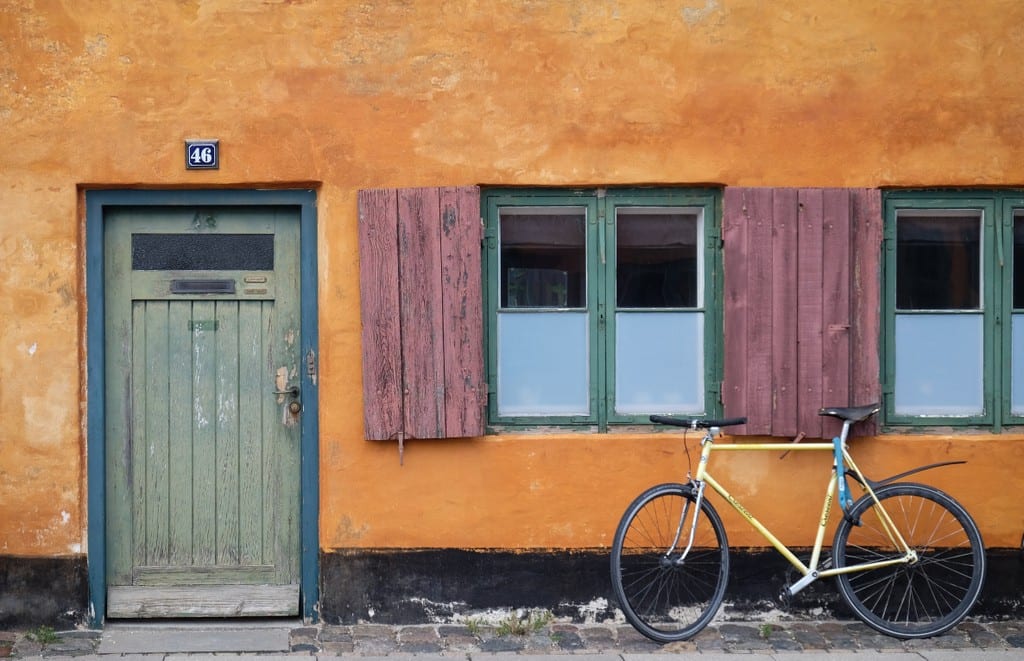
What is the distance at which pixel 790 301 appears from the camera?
239 inches

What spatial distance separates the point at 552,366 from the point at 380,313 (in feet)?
3.29

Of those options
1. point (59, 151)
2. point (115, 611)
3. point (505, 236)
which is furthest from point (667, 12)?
point (115, 611)

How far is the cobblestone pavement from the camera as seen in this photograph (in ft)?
18.8

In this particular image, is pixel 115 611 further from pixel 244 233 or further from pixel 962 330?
pixel 962 330

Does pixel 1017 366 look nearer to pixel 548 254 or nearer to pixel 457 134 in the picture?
pixel 548 254

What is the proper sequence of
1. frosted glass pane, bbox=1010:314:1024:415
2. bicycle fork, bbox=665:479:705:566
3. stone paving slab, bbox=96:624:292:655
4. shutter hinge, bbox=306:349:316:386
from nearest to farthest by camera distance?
bicycle fork, bbox=665:479:705:566
stone paving slab, bbox=96:624:292:655
shutter hinge, bbox=306:349:316:386
frosted glass pane, bbox=1010:314:1024:415

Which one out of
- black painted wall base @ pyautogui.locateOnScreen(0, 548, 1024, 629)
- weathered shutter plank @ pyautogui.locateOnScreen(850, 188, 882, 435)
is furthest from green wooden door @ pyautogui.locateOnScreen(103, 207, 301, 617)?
weathered shutter plank @ pyautogui.locateOnScreen(850, 188, 882, 435)

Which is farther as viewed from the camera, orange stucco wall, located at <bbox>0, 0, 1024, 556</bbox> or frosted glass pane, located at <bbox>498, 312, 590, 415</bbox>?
frosted glass pane, located at <bbox>498, 312, 590, 415</bbox>

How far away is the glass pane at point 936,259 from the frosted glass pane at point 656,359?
119 centimetres

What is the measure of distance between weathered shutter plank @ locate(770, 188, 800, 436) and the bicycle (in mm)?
233

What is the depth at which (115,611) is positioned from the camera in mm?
6121

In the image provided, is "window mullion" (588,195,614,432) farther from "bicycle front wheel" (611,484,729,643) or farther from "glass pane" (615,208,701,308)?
"bicycle front wheel" (611,484,729,643)

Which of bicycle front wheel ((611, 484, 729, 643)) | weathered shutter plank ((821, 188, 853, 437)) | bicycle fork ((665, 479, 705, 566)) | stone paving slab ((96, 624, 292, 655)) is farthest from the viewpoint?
weathered shutter plank ((821, 188, 853, 437))

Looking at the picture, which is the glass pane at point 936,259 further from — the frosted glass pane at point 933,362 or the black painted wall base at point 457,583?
the black painted wall base at point 457,583
